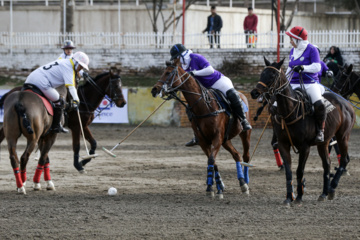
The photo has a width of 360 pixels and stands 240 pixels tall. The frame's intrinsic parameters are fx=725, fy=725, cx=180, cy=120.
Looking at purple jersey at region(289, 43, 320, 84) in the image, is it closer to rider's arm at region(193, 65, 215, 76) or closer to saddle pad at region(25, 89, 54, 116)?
rider's arm at region(193, 65, 215, 76)

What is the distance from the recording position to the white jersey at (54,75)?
13.4m

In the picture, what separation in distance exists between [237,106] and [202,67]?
0.95 m

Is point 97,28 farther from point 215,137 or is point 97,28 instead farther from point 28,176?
point 215,137

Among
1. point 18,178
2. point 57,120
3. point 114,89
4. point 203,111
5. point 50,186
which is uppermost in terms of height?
point 114,89

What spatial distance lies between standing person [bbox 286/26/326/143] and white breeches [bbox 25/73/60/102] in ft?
14.3

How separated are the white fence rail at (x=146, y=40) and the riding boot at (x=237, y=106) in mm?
15790

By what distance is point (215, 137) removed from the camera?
41.0ft

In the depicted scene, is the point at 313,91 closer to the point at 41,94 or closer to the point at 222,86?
the point at 222,86

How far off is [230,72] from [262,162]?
12085 millimetres

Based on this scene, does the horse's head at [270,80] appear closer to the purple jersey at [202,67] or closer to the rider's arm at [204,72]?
the rider's arm at [204,72]

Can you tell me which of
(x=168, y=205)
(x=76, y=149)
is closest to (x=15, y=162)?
(x=168, y=205)

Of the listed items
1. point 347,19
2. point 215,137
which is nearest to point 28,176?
point 215,137

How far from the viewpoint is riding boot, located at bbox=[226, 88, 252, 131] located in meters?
13.0

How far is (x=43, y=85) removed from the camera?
1334 cm
